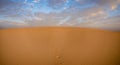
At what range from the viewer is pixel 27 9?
2.37m

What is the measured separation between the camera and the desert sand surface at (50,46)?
9.46 ft

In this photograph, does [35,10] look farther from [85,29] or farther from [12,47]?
[85,29]

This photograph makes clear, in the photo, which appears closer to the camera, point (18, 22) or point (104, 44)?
point (18, 22)

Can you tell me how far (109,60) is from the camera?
10.6 ft

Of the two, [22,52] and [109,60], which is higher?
[22,52]

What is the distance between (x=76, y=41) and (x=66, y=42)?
222mm

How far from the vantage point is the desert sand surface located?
2.88 m

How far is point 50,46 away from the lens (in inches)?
116

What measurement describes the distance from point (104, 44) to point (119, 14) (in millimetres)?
861

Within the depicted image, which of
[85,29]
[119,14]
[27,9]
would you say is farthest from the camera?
[85,29]

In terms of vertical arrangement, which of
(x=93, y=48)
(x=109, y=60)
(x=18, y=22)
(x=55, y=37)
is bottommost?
(x=109, y=60)

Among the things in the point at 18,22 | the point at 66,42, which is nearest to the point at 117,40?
the point at 66,42

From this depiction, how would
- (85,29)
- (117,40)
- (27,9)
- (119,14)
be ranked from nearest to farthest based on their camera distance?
(27,9), (119,14), (85,29), (117,40)

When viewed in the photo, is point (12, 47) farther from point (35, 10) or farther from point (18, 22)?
point (35, 10)
